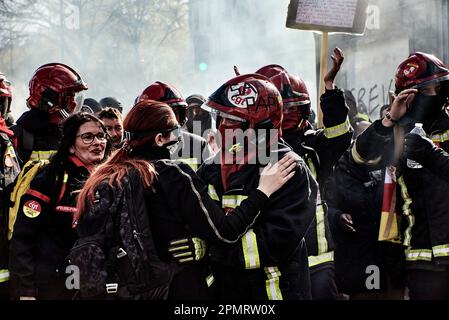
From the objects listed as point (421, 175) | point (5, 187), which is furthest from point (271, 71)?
point (5, 187)

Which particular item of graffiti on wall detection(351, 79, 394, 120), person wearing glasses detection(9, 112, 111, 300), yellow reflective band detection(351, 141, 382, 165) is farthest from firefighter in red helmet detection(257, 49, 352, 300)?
graffiti on wall detection(351, 79, 394, 120)

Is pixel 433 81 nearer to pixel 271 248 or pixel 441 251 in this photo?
pixel 441 251

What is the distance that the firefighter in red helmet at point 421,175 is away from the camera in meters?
4.27

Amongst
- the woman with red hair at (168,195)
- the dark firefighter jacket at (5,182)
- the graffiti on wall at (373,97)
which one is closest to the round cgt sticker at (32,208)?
the dark firefighter jacket at (5,182)

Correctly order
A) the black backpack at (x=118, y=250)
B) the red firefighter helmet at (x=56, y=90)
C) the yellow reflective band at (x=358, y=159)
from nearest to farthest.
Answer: the black backpack at (x=118, y=250) < the yellow reflective band at (x=358, y=159) < the red firefighter helmet at (x=56, y=90)

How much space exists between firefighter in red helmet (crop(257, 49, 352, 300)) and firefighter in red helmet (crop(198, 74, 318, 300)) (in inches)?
25.9

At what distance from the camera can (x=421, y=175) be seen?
436cm

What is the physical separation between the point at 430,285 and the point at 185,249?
6.02 ft

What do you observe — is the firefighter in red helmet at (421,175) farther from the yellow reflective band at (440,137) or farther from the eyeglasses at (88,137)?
the eyeglasses at (88,137)

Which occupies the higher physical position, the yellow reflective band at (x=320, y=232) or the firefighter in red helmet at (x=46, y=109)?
the firefighter in red helmet at (x=46, y=109)

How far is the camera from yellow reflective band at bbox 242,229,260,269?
3.20m

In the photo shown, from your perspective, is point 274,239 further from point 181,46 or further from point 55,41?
point 181,46

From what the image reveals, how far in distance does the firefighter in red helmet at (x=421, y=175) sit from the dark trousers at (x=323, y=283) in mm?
644

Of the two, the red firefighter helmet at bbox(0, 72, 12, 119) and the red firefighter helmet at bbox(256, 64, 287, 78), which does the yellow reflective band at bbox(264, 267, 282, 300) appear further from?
the red firefighter helmet at bbox(0, 72, 12, 119)
